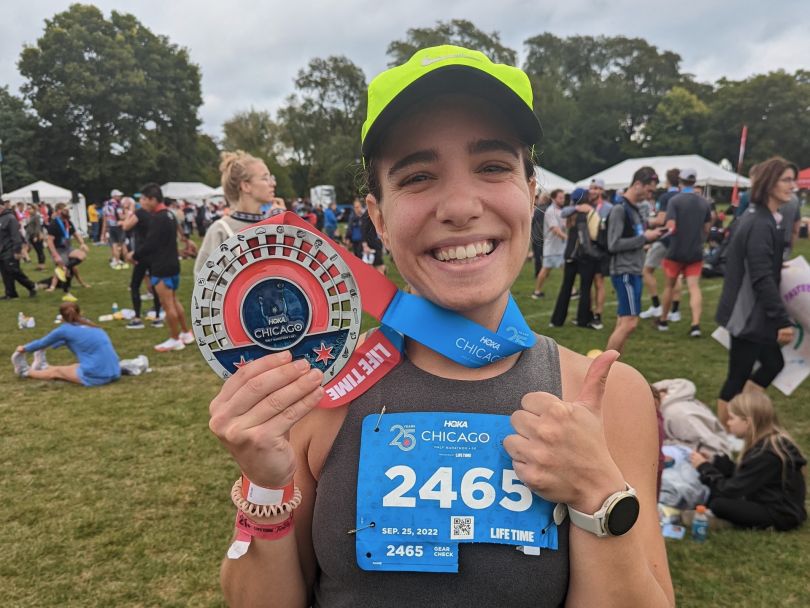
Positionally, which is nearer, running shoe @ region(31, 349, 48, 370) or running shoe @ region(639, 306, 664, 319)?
running shoe @ region(31, 349, 48, 370)

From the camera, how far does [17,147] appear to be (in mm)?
37750

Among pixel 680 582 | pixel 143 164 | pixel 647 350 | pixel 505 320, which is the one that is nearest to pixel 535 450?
pixel 505 320

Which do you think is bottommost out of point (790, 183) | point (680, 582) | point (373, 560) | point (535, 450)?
point (680, 582)

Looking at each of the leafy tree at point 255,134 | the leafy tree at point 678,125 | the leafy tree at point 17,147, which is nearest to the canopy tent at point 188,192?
the leafy tree at point 17,147

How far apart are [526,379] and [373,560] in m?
0.53

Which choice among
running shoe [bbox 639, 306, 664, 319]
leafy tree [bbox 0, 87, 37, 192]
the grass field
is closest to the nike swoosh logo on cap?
the grass field

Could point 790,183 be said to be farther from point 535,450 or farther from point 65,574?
point 65,574

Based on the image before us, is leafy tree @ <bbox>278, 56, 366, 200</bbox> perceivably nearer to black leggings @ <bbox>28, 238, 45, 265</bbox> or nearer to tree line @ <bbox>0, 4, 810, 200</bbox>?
tree line @ <bbox>0, 4, 810, 200</bbox>

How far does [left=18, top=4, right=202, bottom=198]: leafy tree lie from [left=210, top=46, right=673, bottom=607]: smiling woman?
142 feet

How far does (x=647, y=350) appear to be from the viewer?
24.9 feet

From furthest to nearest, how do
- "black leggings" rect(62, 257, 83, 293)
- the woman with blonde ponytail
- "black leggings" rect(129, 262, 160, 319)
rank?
"black leggings" rect(62, 257, 83, 293)
"black leggings" rect(129, 262, 160, 319)
the woman with blonde ponytail

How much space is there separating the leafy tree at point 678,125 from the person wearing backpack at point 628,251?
51.0 meters

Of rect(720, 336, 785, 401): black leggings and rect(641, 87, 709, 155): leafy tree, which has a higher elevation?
rect(641, 87, 709, 155): leafy tree

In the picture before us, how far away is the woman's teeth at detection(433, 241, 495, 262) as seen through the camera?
124 cm
